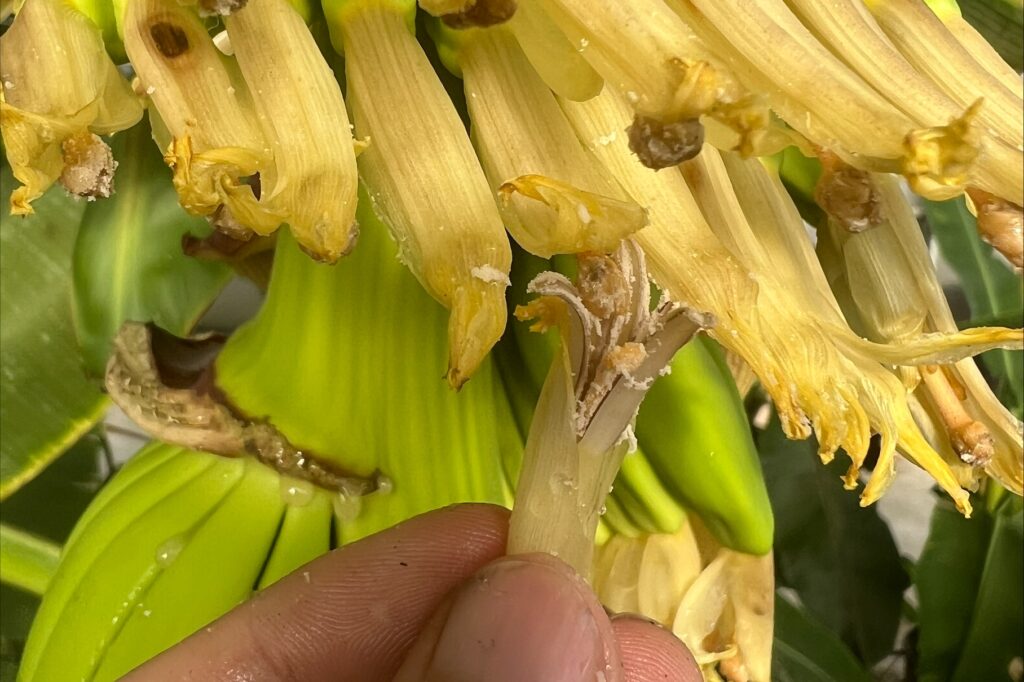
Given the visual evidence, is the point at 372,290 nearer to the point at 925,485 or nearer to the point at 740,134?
the point at 740,134

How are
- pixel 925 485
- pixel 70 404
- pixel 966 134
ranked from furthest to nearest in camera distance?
pixel 925 485 < pixel 70 404 < pixel 966 134

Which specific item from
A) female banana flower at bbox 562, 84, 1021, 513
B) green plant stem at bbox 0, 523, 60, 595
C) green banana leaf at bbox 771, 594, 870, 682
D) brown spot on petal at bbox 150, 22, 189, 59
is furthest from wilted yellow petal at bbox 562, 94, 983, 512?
green plant stem at bbox 0, 523, 60, 595

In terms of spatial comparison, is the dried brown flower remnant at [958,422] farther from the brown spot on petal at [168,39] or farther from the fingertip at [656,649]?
the brown spot on petal at [168,39]

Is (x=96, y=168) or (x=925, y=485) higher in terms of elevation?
(x=96, y=168)

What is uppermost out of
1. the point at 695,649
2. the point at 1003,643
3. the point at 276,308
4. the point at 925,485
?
the point at 276,308

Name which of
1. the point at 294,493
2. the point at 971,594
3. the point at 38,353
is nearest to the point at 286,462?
the point at 294,493

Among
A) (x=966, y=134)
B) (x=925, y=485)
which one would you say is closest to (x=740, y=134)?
(x=966, y=134)

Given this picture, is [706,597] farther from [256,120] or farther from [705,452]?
[256,120]
